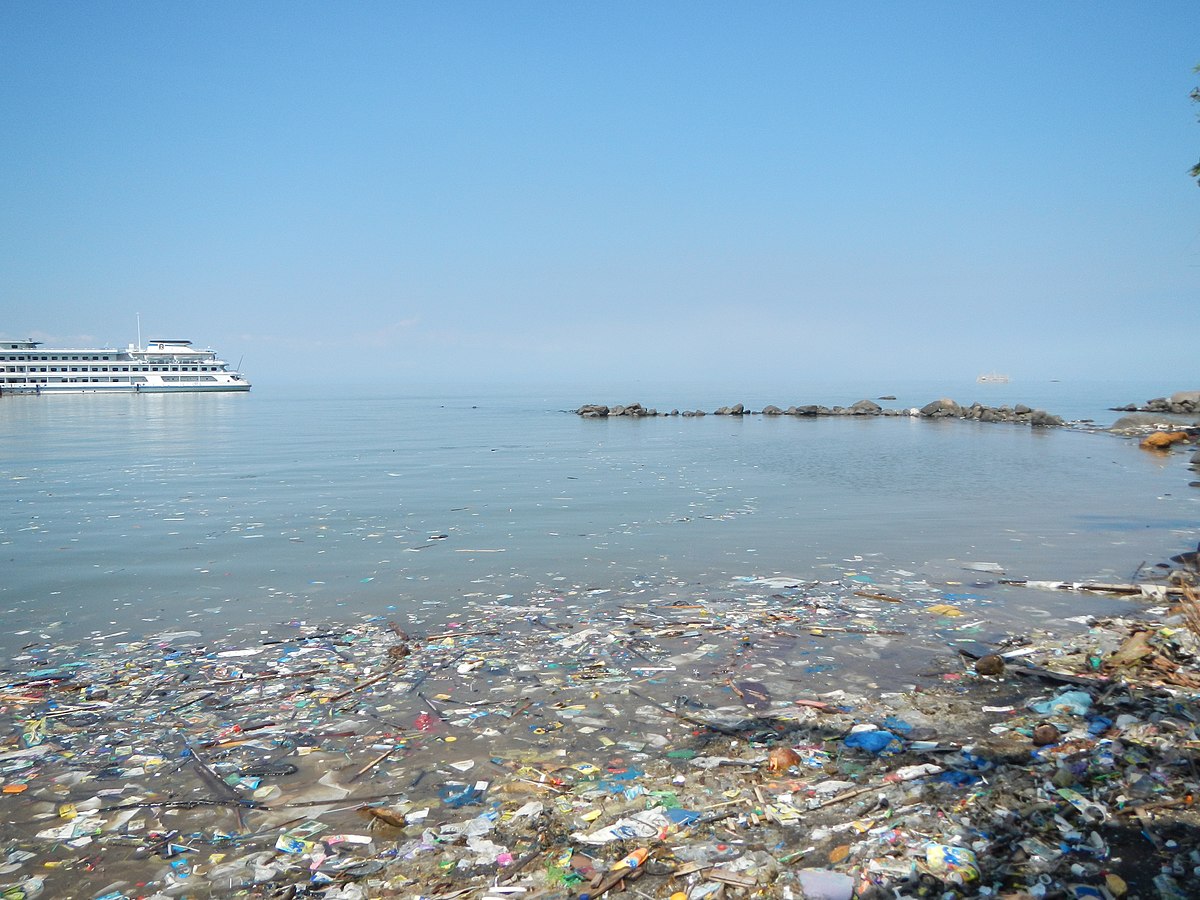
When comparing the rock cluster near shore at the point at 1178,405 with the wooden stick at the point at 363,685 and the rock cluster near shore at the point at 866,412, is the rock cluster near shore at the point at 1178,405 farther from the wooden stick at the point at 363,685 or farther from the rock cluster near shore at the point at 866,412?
the wooden stick at the point at 363,685

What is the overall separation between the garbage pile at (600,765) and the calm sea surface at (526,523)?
1.86 m

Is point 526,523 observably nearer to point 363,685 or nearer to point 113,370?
point 363,685

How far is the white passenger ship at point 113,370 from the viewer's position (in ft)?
319

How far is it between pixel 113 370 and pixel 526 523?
352 feet

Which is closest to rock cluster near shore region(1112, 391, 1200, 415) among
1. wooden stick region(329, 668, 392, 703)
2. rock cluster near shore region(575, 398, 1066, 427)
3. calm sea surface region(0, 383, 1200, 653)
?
rock cluster near shore region(575, 398, 1066, 427)

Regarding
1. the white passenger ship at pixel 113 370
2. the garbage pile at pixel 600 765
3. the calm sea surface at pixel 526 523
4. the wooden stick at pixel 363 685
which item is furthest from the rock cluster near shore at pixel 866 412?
the white passenger ship at pixel 113 370

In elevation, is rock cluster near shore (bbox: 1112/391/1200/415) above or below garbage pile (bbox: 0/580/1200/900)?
above

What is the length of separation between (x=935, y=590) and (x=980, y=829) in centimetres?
657

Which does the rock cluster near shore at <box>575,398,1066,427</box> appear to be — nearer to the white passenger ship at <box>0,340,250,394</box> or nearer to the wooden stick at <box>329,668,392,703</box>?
the wooden stick at <box>329,668,392,703</box>

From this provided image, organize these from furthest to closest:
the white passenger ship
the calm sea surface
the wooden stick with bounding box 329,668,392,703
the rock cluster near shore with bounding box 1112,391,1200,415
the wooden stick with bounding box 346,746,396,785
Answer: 1. the white passenger ship
2. the rock cluster near shore with bounding box 1112,391,1200,415
3. the calm sea surface
4. the wooden stick with bounding box 329,668,392,703
5. the wooden stick with bounding box 346,746,396,785

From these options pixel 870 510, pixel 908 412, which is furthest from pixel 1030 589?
pixel 908 412

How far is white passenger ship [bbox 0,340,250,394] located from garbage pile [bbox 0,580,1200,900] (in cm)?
10726

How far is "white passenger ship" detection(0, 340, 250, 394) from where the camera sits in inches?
3829

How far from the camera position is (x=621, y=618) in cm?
909
